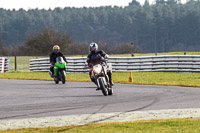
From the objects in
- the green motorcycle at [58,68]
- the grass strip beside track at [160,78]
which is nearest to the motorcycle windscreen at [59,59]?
the green motorcycle at [58,68]

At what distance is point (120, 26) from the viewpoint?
16588 cm

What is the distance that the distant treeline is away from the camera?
14788cm

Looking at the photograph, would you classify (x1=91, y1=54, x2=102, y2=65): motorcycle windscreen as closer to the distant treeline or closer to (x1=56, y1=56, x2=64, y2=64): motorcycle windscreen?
(x1=56, y1=56, x2=64, y2=64): motorcycle windscreen

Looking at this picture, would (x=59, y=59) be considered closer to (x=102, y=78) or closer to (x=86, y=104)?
(x=102, y=78)

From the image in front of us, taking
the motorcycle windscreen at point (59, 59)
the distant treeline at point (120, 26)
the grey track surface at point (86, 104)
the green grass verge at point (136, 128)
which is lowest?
the grey track surface at point (86, 104)

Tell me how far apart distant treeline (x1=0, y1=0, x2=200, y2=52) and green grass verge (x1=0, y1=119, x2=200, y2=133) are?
128773mm

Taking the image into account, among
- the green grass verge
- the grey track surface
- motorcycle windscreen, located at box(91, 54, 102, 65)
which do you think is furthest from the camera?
motorcycle windscreen, located at box(91, 54, 102, 65)

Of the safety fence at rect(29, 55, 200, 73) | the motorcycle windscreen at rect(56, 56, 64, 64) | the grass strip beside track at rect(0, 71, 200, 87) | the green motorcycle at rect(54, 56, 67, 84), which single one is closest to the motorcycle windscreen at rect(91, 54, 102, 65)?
the grass strip beside track at rect(0, 71, 200, 87)

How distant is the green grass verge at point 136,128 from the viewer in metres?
7.39

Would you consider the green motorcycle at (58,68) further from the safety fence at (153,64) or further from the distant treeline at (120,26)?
the distant treeline at (120,26)

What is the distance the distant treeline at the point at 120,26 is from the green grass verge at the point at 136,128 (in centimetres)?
12877

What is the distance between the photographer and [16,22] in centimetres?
16775

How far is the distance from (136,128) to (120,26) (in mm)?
158979

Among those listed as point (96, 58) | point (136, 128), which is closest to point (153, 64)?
point (96, 58)
